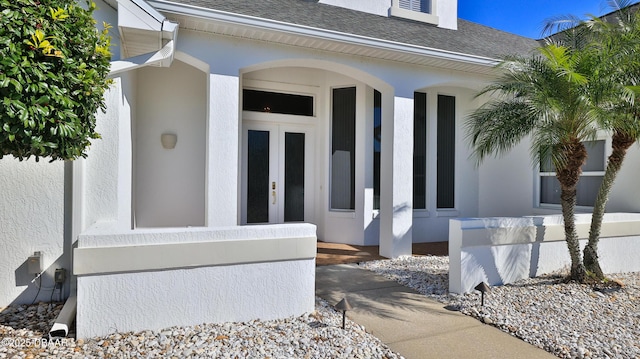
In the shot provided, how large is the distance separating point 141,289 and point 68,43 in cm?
259

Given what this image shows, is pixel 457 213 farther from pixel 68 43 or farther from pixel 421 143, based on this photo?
pixel 68 43

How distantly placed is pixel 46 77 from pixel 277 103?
21.3ft

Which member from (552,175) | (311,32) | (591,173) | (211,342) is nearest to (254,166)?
(311,32)

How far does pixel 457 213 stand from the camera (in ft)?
33.7

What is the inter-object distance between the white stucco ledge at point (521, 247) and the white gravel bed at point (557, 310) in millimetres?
226

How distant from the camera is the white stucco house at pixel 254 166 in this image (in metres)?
4.38

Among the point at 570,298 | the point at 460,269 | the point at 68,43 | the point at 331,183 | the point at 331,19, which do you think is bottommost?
the point at 570,298

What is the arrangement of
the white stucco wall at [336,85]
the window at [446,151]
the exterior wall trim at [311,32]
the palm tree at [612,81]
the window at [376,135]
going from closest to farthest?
the palm tree at [612,81] < the exterior wall trim at [311,32] < the white stucco wall at [336,85] < the window at [376,135] < the window at [446,151]

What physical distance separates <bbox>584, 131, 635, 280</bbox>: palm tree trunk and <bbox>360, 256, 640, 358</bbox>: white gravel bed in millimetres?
406

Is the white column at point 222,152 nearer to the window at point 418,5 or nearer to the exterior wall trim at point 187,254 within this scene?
the exterior wall trim at point 187,254

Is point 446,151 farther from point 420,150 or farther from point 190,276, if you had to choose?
point 190,276

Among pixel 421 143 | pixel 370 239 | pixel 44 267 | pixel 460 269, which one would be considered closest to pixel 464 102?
pixel 421 143

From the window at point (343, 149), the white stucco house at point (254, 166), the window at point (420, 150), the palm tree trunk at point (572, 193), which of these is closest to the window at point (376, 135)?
the white stucco house at point (254, 166)

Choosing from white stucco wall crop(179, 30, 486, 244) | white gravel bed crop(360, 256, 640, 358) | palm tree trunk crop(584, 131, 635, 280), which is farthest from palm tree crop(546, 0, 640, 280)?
white stucco wall crop(179, 30, 486, 244)
